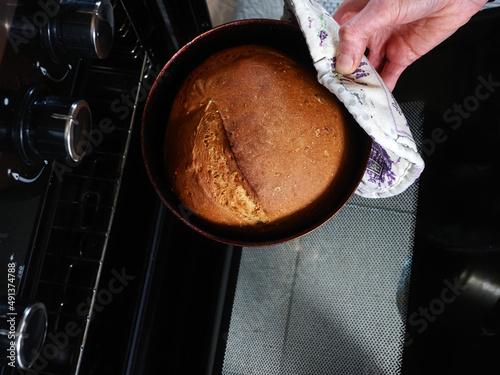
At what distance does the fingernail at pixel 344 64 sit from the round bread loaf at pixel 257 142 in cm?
3

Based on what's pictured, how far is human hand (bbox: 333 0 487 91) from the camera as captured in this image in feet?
1.62

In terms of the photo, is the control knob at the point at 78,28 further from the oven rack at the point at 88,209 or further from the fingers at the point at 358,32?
the fingers at the point at 358,32

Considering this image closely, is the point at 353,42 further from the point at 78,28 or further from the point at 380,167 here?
the point at 78,28

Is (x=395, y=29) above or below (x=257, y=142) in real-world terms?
above

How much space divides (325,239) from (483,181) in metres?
0.26

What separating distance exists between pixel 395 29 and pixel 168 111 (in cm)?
45

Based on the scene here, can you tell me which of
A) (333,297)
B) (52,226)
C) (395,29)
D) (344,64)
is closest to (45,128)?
(52,226)

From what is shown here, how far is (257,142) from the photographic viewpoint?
448mm

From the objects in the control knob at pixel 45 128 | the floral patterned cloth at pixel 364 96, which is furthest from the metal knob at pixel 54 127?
the floral patterned cloth at pixel 364 96

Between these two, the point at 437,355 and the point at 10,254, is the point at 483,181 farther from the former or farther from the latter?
the point at 10,254

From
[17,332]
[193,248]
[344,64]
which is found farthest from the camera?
[193,248]

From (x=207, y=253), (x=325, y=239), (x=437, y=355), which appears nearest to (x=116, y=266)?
(x=207, y=253)

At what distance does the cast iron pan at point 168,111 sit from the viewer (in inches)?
19.4

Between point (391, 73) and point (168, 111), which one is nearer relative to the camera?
point (168, 111)
